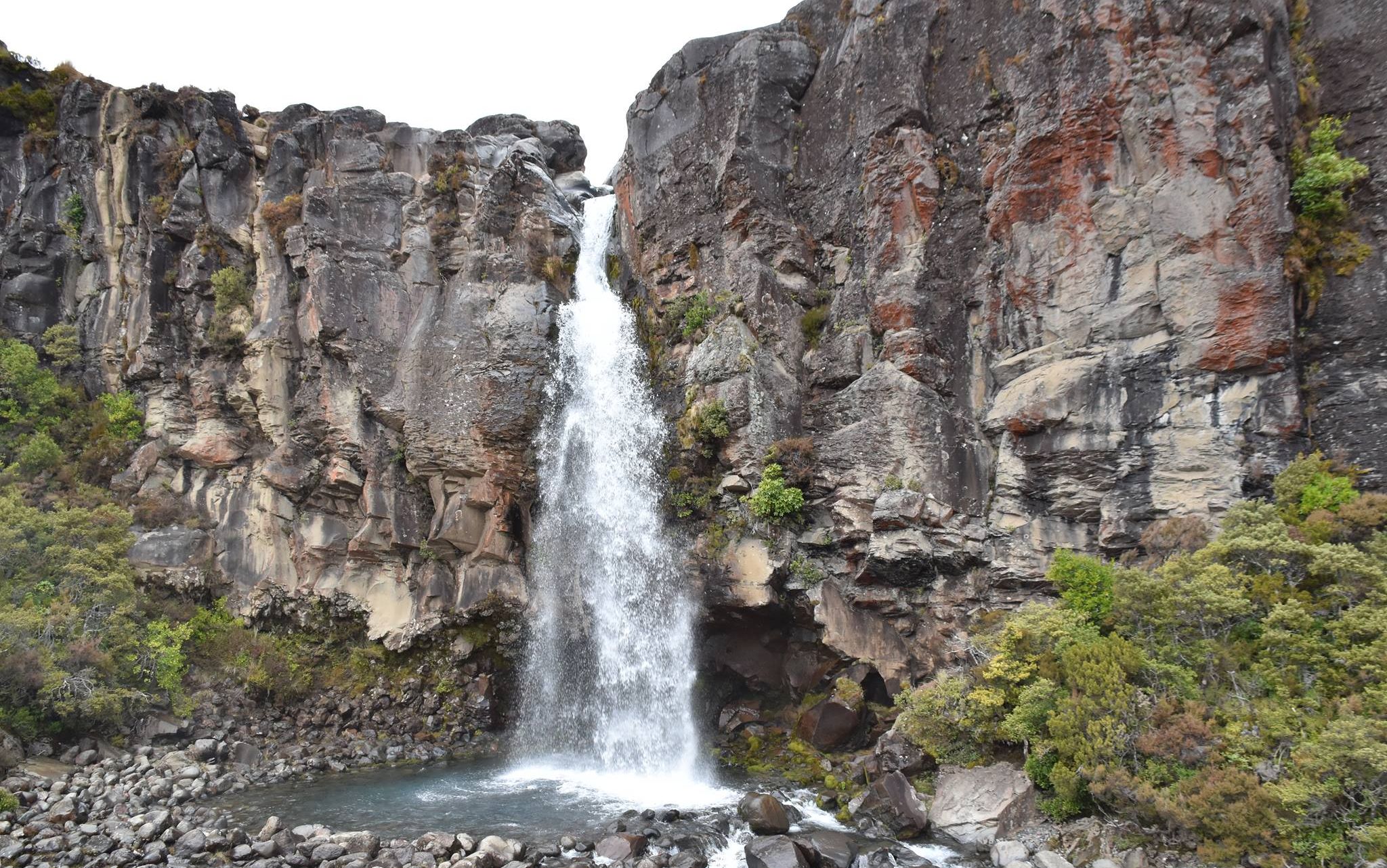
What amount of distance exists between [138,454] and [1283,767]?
3076cm

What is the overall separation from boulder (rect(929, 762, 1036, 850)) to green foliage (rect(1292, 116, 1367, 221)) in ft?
40.0

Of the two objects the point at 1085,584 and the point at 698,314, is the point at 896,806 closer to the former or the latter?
the point at 1085,584

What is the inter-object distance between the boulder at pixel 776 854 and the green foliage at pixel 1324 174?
600 inches

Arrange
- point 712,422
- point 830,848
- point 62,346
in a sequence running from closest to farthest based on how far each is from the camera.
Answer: point 830,848
point 712,422
point 62,346

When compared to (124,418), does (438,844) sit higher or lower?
lower

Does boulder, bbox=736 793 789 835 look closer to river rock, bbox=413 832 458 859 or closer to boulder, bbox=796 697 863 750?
boulder, bbox=796 697 863 750

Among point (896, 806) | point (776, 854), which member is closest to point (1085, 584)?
point (896, 806)

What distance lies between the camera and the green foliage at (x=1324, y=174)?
14.1 m

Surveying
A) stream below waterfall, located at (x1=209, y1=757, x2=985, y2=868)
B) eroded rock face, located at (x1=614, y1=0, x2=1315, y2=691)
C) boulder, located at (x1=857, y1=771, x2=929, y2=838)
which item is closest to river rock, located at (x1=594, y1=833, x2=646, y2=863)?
stream below waterfall, located at (x1=209, y1=757, x2=985, y2=868)

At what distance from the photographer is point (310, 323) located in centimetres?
2342

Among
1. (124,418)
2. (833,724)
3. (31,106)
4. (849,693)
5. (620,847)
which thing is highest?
(31,106)

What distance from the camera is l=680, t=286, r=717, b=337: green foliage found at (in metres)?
20.5

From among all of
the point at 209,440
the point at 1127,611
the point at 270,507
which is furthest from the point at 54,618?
the point at 1127,611

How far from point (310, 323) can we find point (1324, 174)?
26.0m
